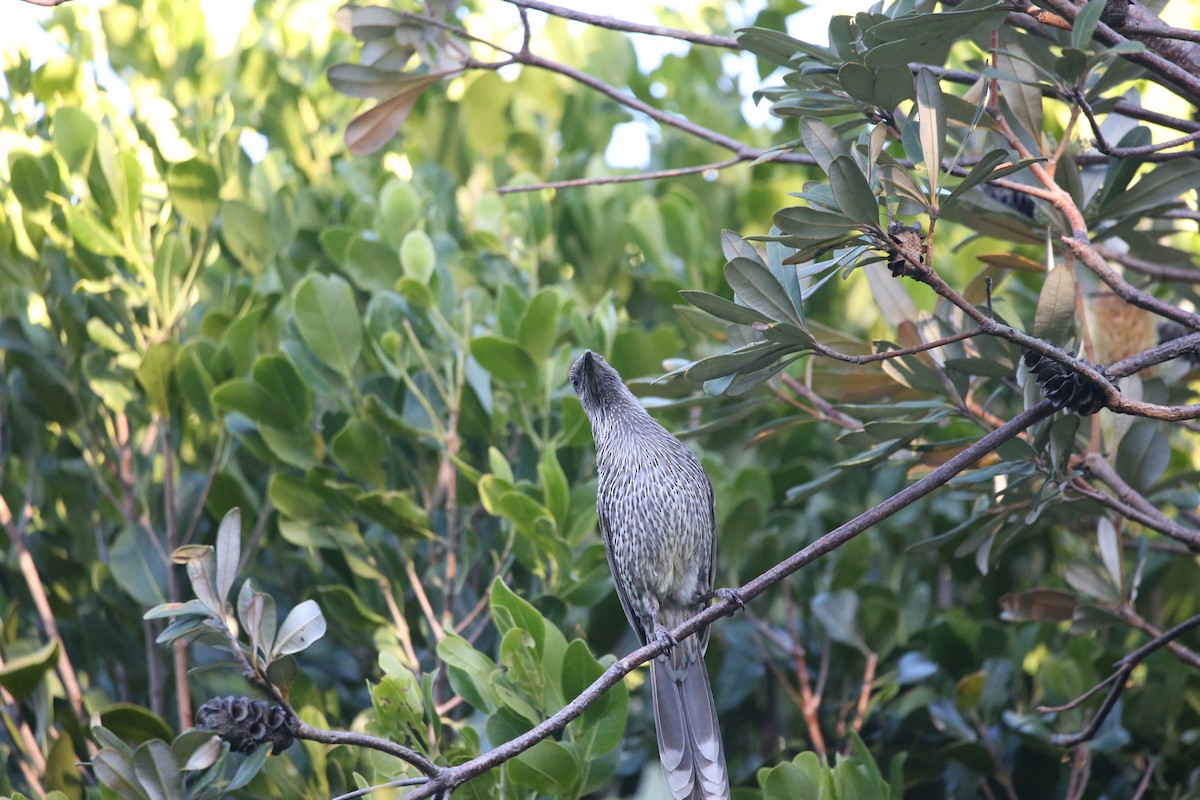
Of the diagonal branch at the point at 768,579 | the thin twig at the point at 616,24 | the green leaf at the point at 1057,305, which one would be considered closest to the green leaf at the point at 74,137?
the thin twig at the point at 616,24

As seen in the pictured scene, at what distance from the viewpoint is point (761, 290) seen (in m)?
2.04

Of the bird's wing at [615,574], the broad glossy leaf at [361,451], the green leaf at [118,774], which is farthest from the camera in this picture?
the bird's wing at [615,574]

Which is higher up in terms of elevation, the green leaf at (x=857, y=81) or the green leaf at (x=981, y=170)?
the green leaf at (x=857, y=81)

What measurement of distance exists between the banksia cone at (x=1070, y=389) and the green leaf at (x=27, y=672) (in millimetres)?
2407

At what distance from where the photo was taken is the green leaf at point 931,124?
196 cm

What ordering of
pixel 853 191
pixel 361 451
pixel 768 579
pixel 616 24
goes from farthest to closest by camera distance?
pixel 361 451
pixel 616 24
pixel 768 579
pixel 853 191

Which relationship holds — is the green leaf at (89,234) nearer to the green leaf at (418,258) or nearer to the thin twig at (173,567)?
the thin twig at (173,567)

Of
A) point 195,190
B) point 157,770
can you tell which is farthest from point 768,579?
point 195,190

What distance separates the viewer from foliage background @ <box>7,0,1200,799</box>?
8.91ft

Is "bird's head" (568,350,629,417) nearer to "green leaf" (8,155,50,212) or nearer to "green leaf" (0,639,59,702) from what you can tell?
"green leaf" (0,639,59,702)

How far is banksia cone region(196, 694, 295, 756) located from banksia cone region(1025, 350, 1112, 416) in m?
1.51

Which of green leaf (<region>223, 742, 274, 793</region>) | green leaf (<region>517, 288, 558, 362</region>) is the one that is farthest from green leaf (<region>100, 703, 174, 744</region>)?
green leaf (<region>517, 288, 558, 362</region>)

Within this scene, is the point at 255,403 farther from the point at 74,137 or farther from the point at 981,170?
the point at 981,170

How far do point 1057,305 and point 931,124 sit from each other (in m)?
0.54
